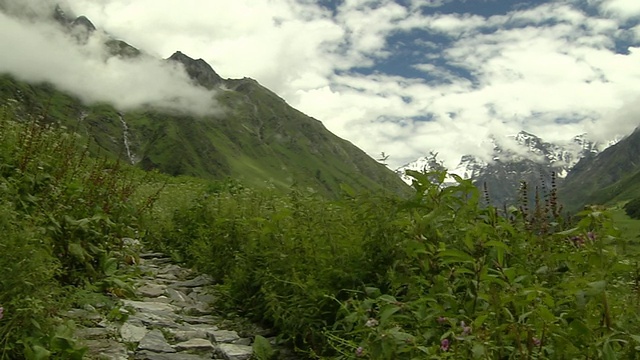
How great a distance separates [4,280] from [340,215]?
424cm

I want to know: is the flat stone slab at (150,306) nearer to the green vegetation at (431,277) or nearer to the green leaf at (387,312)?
the green vegetation at (431,277)

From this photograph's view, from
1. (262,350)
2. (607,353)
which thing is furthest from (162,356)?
(607,353)

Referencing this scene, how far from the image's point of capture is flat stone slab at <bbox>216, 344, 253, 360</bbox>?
6312 mm

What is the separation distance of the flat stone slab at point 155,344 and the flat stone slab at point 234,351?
55 cm

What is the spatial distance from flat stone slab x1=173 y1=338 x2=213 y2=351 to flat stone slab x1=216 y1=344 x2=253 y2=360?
12cm

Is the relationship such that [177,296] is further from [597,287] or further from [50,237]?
[597,287]

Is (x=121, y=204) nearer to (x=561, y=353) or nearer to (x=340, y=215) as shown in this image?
(x=340, y=215)

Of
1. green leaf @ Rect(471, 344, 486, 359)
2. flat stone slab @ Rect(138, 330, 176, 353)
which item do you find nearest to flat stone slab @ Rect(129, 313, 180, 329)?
flat stone slab @ Rect(138, 330, 176, 353)

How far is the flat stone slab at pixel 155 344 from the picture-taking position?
6.16 m

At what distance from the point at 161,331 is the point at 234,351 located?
107cm

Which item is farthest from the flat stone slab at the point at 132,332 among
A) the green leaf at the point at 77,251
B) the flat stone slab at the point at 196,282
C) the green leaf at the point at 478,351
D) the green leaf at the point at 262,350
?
the green leaf at the point at 478,351

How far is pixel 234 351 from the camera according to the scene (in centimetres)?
647

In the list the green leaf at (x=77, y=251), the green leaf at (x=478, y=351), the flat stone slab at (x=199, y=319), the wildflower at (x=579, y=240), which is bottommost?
the flat stone slab at (x=199, y=319)

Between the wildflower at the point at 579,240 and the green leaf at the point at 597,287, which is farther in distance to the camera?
the wildflower at the point at 579,240
